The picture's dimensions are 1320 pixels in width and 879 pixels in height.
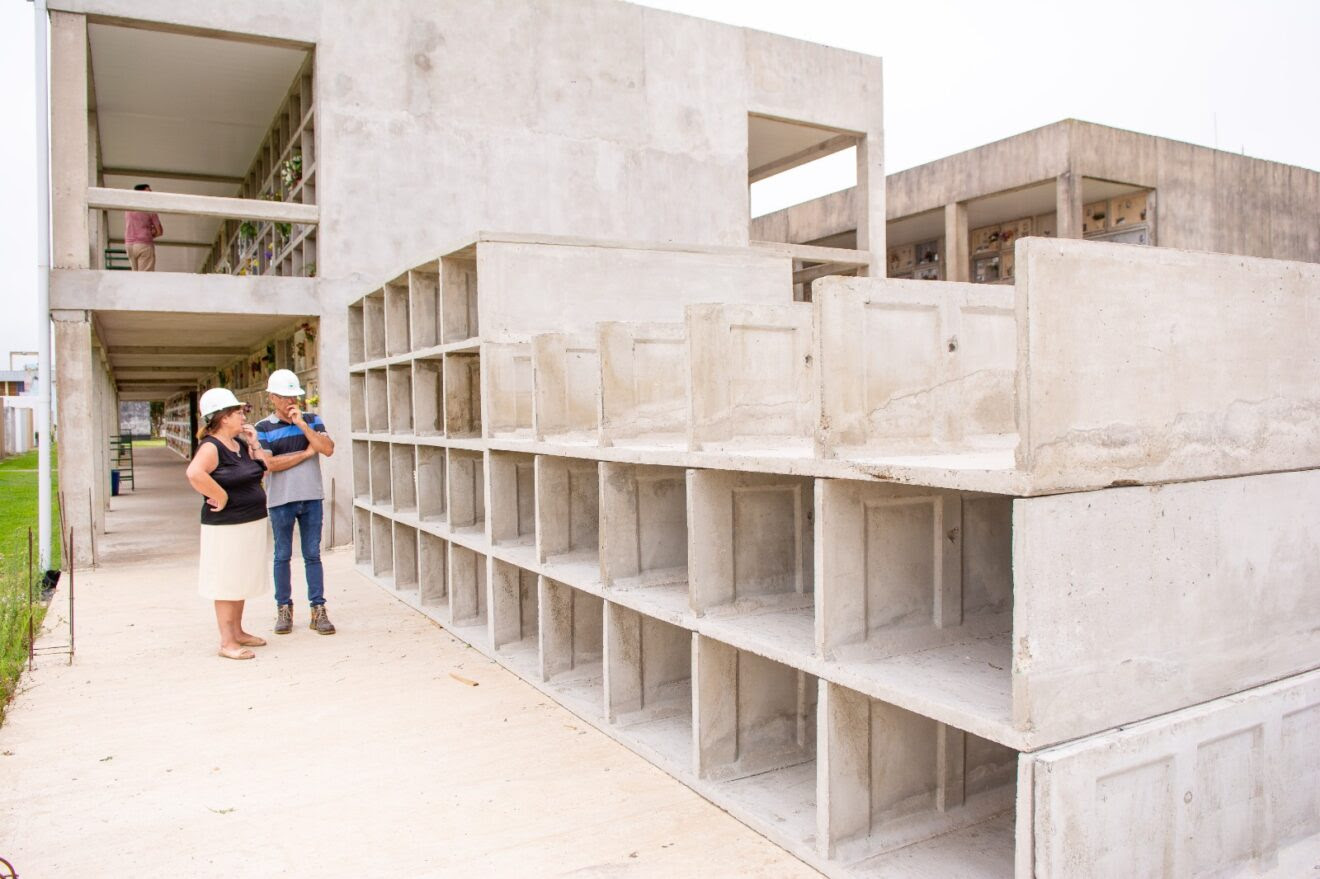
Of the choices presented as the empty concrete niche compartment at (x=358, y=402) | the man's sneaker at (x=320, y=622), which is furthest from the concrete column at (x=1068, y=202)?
the man's sneaker at (x=320, y=622)

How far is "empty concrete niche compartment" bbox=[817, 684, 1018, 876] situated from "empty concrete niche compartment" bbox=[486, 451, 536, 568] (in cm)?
305

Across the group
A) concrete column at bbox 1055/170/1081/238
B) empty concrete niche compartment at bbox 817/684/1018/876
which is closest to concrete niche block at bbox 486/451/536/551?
empty concrete niche compartment at bbox 817/684/1018/876

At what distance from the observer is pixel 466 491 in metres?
7.16

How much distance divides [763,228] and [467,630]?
20883mm

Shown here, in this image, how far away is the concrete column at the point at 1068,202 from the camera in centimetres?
1644

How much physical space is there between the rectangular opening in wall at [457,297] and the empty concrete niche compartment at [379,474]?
2562mm

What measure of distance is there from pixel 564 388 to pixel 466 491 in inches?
69.0

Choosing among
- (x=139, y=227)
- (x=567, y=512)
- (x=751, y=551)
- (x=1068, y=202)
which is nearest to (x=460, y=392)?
(x=567, y=512)

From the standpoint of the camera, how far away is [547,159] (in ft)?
41.4

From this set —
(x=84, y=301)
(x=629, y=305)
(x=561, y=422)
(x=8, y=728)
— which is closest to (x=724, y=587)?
(x=561, y=422)

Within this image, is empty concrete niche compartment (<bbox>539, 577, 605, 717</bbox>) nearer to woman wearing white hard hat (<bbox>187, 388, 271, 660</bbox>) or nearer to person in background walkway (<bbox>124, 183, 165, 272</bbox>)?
woman wearing white hard hat (<bbox>187, 388, 271, 660</bbox>)

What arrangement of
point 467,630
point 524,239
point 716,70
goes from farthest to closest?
point 716,70 < point 467,630 < point 524,239

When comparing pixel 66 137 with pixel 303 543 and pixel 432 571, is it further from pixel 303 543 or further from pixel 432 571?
pixel 432 571

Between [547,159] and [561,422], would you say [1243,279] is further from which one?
[547,159]
